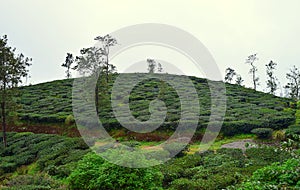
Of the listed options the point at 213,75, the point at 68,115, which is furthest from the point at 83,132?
the point at 213,75

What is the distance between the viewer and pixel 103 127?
26.5 metres

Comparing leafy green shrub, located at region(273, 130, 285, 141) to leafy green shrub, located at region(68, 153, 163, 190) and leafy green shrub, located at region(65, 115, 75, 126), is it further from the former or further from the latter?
leafy green shrub, located at region(65, 115, 75, 126)

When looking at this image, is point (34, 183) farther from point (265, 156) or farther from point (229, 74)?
point (229, 74)

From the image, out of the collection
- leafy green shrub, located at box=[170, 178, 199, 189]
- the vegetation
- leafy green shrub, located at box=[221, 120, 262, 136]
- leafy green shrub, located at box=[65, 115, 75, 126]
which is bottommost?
leafy green shrub, located at box=[170, 178, 199, 189]

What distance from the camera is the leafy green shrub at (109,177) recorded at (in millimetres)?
9703

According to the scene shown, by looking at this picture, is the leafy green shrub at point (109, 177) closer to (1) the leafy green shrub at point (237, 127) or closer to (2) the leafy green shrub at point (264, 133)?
(2) the leafy green shrub at point (264, 133)

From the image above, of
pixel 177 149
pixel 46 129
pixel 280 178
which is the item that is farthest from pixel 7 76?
pixel 280 178

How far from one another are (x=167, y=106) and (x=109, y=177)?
80.6 ft

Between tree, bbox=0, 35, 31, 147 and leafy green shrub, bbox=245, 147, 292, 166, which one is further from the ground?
tree, bbox=0, 35, 31, 147

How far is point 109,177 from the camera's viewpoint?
9773 millimetres

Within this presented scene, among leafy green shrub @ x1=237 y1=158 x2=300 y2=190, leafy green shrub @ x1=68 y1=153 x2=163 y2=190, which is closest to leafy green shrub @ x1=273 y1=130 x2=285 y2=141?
leafy green shrub @ x1=68 y1=153 x2=163 y2=190

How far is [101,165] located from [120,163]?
2.89ft

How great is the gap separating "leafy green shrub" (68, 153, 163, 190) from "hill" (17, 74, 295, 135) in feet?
47.4

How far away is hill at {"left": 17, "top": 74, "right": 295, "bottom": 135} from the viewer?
24.4m
